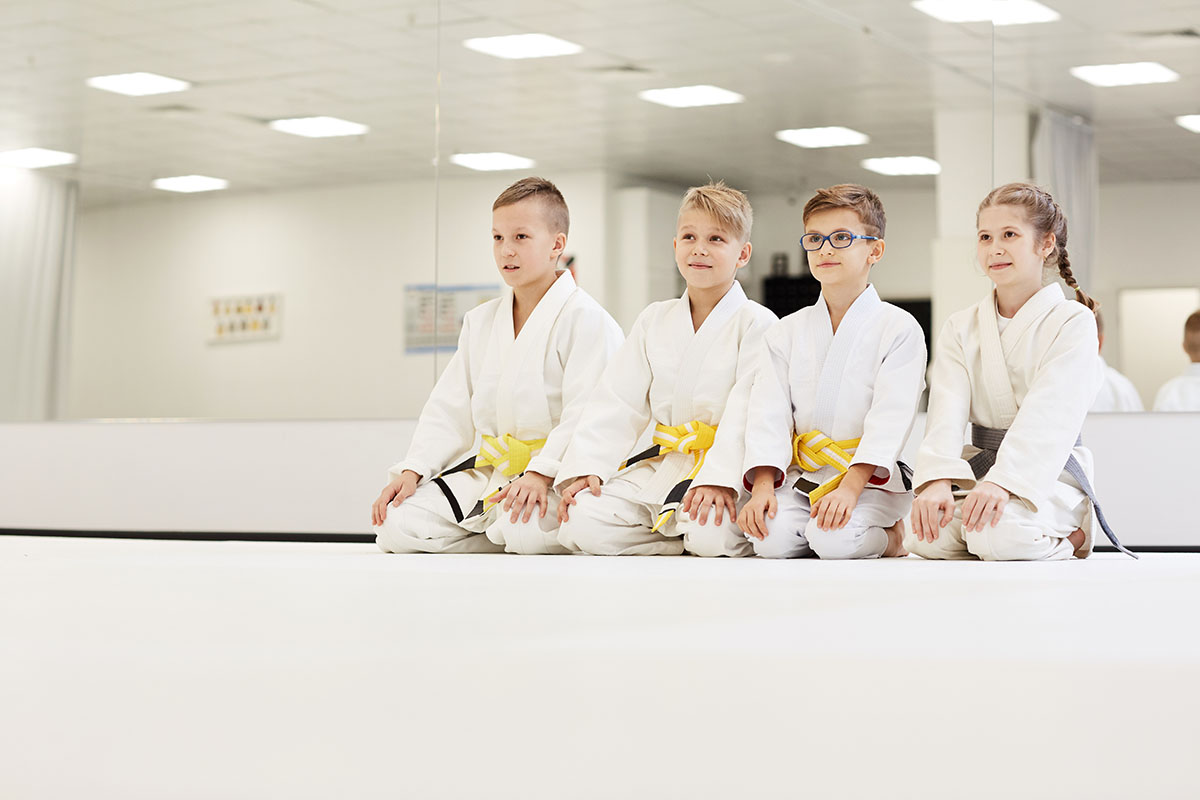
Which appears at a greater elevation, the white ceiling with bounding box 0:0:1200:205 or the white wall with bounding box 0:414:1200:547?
the white ceiling with bounding box 0:0:1200:205

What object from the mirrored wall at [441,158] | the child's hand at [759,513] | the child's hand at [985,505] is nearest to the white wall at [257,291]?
the mirrored wall at [441,158]

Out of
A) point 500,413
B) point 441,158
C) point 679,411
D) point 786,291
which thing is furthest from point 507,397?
point 441,158

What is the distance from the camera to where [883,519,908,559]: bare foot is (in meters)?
2.24

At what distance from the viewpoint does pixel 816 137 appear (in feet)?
13.5

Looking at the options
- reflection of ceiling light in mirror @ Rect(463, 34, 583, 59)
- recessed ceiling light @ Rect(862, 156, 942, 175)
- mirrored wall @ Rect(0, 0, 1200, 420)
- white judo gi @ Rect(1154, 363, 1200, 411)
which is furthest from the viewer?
reflection of ceiling light in mirror @ Rect(463, 34, 583, 59)

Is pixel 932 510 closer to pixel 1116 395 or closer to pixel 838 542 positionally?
pixel 838 542

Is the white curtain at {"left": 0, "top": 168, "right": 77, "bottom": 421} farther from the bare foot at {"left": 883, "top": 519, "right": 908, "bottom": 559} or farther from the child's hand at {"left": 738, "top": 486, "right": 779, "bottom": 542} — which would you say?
the bare foot at {"left": 883, "top": 519, "right": 908, "bottom": 559}

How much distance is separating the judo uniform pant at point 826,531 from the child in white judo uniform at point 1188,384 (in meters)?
1.79

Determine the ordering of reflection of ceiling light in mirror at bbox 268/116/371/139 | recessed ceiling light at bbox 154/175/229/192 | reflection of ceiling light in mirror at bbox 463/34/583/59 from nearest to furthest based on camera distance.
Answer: reflection of ceiling light in mirror at bbox 463/34/583/59, reflection of ceiling light in mirror at bbox 268/116/371/139, recessed ceiling light at bbox 154/175/229/192

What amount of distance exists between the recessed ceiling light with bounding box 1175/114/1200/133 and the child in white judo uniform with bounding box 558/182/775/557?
204cm

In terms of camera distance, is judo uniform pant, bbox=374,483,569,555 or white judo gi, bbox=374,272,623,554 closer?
judo uniform pant, bbox=374,483,569,555

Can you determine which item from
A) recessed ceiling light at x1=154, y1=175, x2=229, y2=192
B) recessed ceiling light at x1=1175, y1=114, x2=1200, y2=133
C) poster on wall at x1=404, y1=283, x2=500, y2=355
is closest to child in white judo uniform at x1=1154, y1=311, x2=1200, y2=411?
recessed ceiling light at x1=1175, y1=114, x2=1200, y2=133

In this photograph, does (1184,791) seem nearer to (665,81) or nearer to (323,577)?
(323,577)

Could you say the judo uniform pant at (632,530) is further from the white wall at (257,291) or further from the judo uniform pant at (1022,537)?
the white wall at (257,291)
